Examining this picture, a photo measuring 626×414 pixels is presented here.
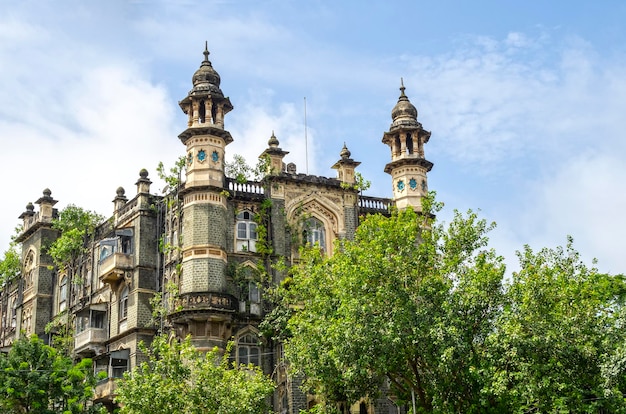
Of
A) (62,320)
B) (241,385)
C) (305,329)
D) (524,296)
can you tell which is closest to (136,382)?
(241,385)

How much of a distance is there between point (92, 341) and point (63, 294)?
645 cm

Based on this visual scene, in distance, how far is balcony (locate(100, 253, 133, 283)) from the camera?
41625 mm

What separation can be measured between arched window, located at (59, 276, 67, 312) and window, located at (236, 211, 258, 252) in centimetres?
1261

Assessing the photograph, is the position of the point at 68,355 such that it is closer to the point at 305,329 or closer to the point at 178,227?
the point at 178,227

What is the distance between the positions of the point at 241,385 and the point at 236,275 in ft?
27.3

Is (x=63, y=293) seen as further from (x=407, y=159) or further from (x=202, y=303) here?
(x=407, y=159)

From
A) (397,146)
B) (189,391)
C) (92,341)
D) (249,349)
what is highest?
(397,146)

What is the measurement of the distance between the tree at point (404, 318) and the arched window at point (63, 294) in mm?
18432

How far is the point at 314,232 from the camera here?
42.4m

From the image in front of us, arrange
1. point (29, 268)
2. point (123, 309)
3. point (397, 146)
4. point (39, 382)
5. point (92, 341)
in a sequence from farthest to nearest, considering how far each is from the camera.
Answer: point (29, 268) < point (397, 146) < point (92, 341) < point (123, 309) < point (39, 382)

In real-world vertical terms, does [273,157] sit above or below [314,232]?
above

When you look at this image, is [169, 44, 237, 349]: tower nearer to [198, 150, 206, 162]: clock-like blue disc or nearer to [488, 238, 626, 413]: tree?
[198, 150, 206, 162]: clock-like blue disc

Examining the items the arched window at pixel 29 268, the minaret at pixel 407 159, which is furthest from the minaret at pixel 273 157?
the arched window at pixel 29 268

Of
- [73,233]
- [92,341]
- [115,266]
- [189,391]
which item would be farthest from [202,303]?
[73,233]
